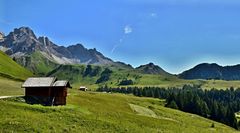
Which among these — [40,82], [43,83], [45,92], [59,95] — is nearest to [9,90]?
[40,82]

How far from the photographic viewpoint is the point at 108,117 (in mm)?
68062

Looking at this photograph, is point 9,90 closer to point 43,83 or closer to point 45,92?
point 43,83

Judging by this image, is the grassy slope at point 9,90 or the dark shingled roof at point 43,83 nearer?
the dark shingled roof at point 43,83

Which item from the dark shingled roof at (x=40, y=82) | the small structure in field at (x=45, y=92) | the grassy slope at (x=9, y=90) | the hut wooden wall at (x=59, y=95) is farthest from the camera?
the grassy slope at (x=9, y=90)

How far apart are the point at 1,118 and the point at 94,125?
14.1 m

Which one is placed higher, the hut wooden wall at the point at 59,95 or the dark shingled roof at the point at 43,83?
the dark shingled roof at the point at 43,83

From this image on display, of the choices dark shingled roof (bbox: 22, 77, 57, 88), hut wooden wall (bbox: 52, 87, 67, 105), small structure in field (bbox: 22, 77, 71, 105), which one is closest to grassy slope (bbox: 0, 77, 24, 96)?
dark shingled roof (bbox: 22, 77, 57, 88)

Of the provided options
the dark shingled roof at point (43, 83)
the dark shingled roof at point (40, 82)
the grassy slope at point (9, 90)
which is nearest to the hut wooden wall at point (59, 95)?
the dark shingled roof at point (43, 83)

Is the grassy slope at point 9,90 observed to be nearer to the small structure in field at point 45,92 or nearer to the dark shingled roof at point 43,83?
the dark shingled roof at point 43,83

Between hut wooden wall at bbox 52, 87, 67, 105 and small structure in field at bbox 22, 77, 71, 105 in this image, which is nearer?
small structure in field at bbox 22, 77, 71, 105

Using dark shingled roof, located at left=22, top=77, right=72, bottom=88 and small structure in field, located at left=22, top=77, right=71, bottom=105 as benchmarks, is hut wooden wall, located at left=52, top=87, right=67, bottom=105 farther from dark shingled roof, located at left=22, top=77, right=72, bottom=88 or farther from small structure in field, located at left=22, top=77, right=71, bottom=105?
dark shingled roof, located at left=22, top=77, right=72, bottom=88

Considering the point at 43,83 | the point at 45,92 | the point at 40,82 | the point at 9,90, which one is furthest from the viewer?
the point at 9,90

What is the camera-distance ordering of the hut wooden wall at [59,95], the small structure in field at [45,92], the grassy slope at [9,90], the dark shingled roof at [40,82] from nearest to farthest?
1. the small structure in field at [45,92]
2. the dark shingled roof at [40,82]
3. the hut wooden wall at [59,95]
4. the grassy slope at [9,90]

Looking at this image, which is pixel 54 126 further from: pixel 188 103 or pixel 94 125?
pixel 188 103
